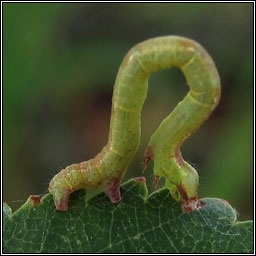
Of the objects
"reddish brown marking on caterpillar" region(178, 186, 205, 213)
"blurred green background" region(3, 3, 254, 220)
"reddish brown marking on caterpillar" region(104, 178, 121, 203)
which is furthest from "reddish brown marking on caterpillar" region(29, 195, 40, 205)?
"blurred green background" region(3, 3, 254, 220)

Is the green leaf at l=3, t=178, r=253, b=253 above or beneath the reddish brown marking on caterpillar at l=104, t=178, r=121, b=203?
Answer: beneath

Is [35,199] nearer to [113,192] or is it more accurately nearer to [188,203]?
[113,192]

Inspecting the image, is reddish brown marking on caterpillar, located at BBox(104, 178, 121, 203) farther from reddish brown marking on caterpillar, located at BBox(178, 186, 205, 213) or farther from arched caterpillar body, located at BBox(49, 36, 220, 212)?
reddish brown marking on caterpillar, located at BBox(178, 186, 205, 213)

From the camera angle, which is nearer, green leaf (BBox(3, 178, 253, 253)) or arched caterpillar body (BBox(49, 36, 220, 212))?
arched caterpillar body (BBox(49, 36, 220, 212))

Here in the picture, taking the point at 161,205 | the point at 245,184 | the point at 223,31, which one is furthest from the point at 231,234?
the point at 223,31

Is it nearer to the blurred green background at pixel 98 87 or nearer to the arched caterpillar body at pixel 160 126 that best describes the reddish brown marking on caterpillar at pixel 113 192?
the arched caterpillar body at pixel 160 126

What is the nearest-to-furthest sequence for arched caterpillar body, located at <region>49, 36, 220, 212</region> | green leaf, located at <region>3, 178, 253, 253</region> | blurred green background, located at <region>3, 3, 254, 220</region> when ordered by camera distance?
1. arched caterpillar body, located at <region>49, 36, 220, 212</region>
2. green leaf, located at <region>3, 178, 253, 253</region>
3. blurred green background, located at <region>3, 3, 254, 220</region>

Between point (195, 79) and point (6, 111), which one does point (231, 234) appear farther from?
point (6, 111)
